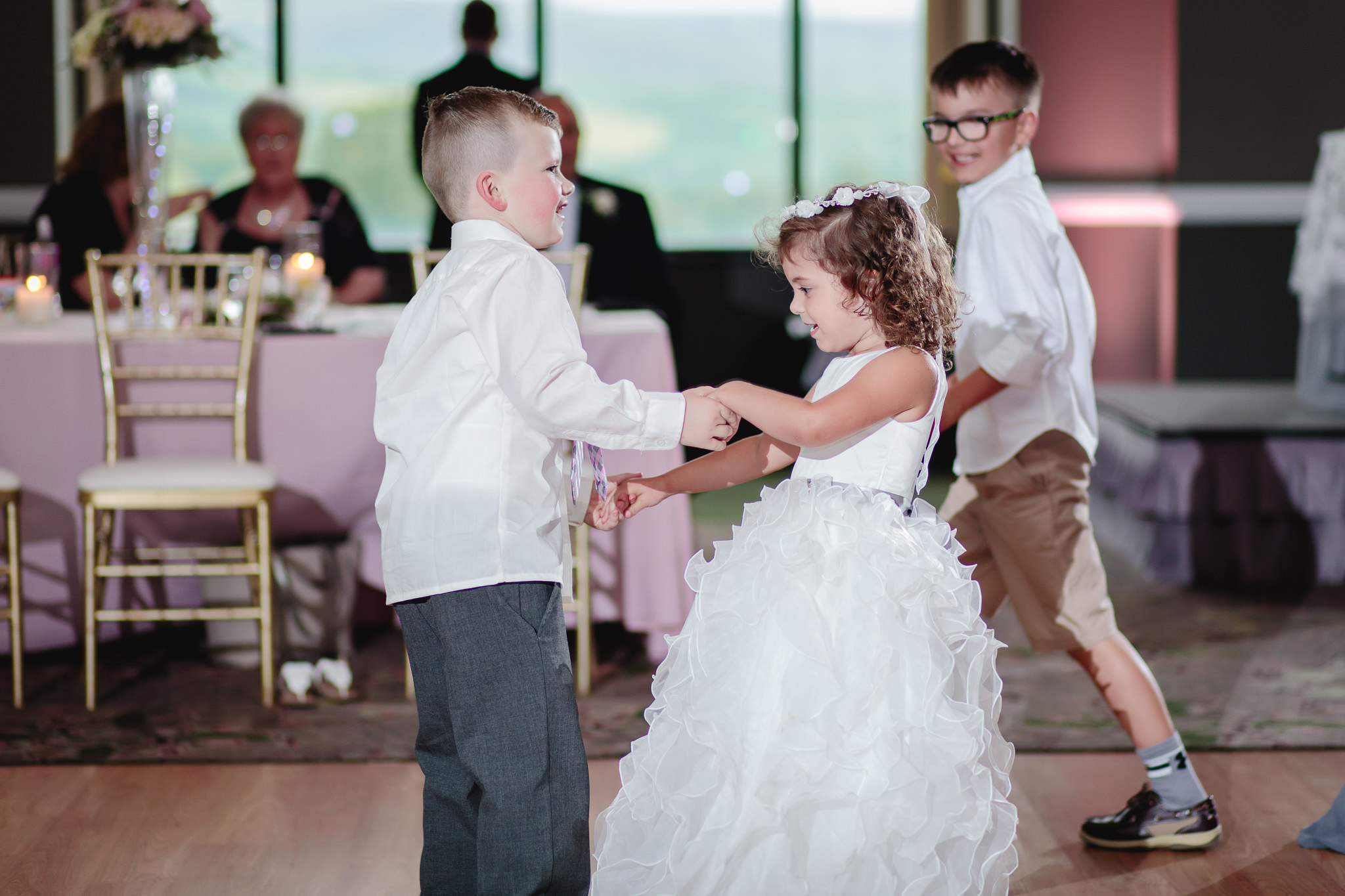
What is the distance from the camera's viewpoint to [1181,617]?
4.11 meters

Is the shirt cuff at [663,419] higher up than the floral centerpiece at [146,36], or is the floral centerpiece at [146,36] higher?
the floral centerpiece at [146,36]

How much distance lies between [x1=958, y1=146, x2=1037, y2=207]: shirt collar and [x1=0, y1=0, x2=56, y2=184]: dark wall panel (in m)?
5.67

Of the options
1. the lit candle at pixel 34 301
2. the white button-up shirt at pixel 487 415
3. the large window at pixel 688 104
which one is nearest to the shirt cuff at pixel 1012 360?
the white button-up shirt at pixel 487 415

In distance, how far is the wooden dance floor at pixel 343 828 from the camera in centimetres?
226

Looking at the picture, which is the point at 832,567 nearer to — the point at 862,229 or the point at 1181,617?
the point at 862,229

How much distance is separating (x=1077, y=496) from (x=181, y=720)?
2058 millimetres

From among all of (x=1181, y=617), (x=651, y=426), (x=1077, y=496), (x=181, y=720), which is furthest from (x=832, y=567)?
(x=1181, y=617)

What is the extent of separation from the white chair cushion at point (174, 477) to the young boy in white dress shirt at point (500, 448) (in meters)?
1.51

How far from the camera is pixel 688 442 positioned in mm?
1824

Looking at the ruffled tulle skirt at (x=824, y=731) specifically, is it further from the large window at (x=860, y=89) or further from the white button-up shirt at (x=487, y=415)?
the large window at (x=860, y=89)

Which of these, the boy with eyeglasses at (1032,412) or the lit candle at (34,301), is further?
the lit candle at (34,301)

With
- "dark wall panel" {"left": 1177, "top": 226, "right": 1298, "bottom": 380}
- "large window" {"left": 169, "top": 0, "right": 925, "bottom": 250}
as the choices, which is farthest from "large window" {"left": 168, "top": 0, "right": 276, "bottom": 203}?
"dark wall panel" {"left": 1177, "top": 226, "right": 1298, "bottom": 380}

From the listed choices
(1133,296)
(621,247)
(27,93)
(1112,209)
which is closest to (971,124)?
(621,247)

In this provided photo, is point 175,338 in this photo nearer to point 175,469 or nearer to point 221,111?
point 175,469
